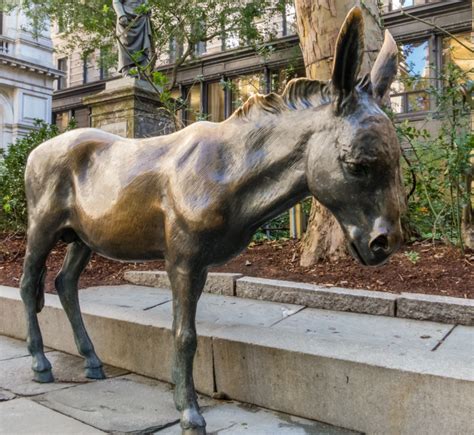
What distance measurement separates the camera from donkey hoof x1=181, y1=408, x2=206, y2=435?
7.43ft

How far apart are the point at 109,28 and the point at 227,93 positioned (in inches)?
299

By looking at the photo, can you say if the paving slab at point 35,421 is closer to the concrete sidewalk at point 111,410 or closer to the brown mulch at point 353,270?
the concrete sidewalk at point 111,410

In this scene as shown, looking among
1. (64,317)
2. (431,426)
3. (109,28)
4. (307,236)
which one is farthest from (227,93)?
(431,426)

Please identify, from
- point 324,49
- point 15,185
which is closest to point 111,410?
point 324,49

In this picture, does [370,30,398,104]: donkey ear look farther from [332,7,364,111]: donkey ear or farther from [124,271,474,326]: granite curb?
[124,271,474,326]: granite curb

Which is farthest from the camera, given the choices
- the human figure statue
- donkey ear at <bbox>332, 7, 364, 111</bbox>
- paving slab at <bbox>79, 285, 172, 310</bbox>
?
the human figure statue

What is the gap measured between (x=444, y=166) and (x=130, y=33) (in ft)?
21.4

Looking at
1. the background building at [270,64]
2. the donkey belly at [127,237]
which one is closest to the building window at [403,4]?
the background building at [270,64]

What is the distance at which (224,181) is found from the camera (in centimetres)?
232

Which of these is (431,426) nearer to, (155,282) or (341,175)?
(341,175)

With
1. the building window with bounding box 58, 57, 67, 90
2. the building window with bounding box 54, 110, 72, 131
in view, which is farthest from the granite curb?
the building window with bounding box 58, 57, 67, 90

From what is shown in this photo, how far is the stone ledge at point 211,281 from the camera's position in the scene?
4687 mm

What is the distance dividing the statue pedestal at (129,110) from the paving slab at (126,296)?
3519 millimetres

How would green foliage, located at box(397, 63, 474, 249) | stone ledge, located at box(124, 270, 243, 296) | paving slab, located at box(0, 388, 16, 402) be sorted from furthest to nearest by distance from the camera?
green foliage, located at box(397, 63, 474, 249) < stone ledge, located at box(124, 270, 243, 296) < paving slab, located at box(0, 388, 16, 402)
